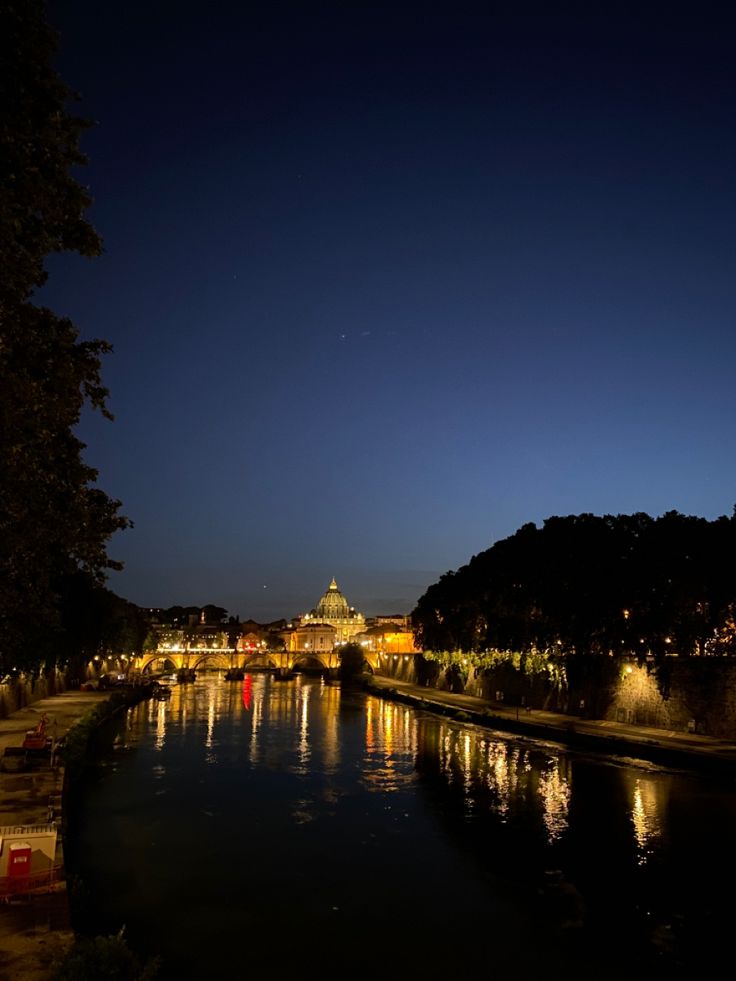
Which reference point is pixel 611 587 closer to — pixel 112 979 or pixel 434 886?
pixel 434 886

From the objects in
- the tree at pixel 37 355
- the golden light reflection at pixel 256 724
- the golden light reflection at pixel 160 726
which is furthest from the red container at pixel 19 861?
the golden light reflection at pixel 160 726

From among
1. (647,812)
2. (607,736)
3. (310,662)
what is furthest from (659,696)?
(310,662)

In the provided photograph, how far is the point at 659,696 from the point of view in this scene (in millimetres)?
41875

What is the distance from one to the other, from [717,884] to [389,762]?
21872 mm

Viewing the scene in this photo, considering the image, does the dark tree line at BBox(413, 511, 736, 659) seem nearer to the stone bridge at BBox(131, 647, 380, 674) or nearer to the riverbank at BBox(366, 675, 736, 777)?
the riverbank at BBox(366, 675, 736, 777)

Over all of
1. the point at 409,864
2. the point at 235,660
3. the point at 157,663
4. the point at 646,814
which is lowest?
the point at 409,864

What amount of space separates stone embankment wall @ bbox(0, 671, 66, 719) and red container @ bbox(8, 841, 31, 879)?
93.8 ft

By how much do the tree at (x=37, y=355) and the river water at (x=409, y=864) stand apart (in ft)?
28.0

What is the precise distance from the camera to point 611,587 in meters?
44.8

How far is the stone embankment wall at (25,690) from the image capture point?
133 feet

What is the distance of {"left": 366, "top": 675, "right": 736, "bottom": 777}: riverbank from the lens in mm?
33544

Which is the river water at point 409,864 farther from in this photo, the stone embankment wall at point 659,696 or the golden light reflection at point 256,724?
the stone embankment wall at point 659,696

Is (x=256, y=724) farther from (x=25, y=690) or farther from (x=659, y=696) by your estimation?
(x=659, y=696)

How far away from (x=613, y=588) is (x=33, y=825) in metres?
35.4
